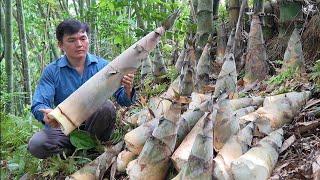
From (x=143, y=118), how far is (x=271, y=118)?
40.6 inches

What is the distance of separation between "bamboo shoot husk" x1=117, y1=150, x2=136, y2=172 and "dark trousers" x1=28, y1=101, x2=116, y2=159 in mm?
525

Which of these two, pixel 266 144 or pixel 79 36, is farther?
pixel 79 36

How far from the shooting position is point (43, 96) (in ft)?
11.0

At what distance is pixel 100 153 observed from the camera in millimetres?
3342

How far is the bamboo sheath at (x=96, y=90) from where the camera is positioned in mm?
2787

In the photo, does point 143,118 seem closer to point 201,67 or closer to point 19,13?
point 201,67

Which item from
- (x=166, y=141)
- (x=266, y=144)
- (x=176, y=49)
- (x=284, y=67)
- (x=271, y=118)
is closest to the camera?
(x=266, y=144)

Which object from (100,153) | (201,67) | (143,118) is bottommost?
(100,153)

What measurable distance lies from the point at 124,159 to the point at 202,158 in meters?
0.84

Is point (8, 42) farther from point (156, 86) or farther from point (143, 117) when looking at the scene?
point (143, 117)

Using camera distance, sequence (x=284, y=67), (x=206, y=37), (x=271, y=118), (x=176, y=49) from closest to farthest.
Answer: (x=271, y=118)
(x=284, y=67)
(x=206, y=37)
(x=176, y=49)

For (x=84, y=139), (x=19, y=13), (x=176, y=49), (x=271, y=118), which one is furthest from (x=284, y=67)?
(x=19, y=13)

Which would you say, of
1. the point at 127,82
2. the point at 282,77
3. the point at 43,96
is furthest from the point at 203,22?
the point at 43,96

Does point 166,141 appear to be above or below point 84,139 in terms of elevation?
above
